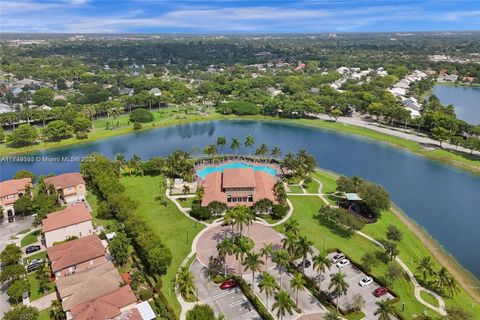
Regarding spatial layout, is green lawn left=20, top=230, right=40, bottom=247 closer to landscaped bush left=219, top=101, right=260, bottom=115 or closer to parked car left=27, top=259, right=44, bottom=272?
parked car left=27, top=259, right=44, bottom=272

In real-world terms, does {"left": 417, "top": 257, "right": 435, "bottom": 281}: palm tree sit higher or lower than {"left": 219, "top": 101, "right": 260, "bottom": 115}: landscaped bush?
lower

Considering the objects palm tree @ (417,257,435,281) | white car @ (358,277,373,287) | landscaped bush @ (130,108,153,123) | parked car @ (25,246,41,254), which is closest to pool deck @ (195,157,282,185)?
parked car @ (25,246,41,254)

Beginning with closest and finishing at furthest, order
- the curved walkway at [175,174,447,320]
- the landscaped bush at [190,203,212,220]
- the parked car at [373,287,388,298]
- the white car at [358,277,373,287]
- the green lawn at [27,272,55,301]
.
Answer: the curved walkway at [175,174,447,320]
the parked car at [373,287,388,298]
the green lawn at [27,272,55,301]
the white car at [358,277,373,287]
the landscaped bush at [190,203,212,220]

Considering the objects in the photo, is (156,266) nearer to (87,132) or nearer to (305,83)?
(87,132)

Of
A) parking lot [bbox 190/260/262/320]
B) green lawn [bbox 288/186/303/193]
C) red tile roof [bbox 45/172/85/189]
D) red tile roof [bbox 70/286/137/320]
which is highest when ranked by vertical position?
red tile roof [bbox 45/172/85/189]

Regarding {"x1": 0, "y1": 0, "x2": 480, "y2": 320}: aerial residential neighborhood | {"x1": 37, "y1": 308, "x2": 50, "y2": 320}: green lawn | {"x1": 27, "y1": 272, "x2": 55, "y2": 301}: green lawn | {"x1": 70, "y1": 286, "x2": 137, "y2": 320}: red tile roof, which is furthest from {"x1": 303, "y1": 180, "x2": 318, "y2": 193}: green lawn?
{"x1": 37, "y1": 308, "x2": 50, "y2": 320}: green lawn

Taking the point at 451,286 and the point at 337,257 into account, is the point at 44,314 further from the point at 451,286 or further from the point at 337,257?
the point at 451,286

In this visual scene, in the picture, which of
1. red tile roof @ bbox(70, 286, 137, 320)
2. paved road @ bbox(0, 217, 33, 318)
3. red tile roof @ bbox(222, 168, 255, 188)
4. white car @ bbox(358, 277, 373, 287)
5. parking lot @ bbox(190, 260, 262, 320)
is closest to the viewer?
red tile roof @ bbox(70, 286, 137, 320)

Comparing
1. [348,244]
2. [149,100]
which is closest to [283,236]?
[348,244]

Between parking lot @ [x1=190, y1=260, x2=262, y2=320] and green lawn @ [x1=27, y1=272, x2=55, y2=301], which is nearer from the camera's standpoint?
parking lot @ [x1=190, y1=260, x2=262, y2=320]
